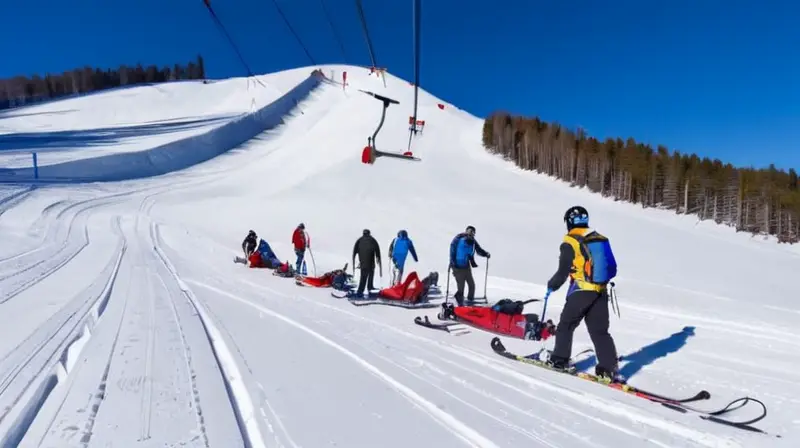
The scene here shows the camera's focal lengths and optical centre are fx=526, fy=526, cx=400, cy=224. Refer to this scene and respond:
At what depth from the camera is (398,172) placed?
37000 millimetres

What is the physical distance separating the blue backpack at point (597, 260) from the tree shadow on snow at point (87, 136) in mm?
41699

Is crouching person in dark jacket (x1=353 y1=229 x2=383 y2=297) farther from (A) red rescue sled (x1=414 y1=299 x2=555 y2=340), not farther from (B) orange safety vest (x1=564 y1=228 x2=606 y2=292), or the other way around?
(B) orange safety vest (x1=564 y1=228 x2=606 y2=292)

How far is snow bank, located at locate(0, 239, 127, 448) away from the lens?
3656 millimetres

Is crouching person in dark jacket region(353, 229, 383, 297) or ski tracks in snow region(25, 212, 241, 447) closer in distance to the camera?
ski tracks in snow region(25, 212, 241, 447)

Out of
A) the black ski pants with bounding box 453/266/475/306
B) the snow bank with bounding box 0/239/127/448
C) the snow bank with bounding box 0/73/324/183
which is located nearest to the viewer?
the snow bank with bounding box 0/239/127/448

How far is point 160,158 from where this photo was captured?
131ft

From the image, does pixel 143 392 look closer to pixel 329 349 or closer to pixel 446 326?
pixel 329 349

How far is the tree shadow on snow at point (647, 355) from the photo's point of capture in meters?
5.98

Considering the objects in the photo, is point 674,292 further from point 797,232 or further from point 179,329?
point 797,232

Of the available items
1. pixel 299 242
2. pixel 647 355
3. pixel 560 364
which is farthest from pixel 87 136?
pixel 647 355

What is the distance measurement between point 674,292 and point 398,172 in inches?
1036

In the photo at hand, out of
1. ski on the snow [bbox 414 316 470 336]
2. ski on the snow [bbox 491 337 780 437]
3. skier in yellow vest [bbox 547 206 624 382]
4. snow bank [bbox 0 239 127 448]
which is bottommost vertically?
ski on the snow [bbox 414 316 470 336]

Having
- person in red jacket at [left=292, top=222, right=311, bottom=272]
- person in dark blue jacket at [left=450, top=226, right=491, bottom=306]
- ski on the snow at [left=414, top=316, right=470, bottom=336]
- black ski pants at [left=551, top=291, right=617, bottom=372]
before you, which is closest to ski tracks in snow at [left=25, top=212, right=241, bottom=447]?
ski on the snow at [left=414, top=316, right=470, bottom=336]

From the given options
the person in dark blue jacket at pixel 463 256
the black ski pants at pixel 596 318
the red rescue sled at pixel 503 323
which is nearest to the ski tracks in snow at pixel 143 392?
the black ski pants at pixel 596 318
